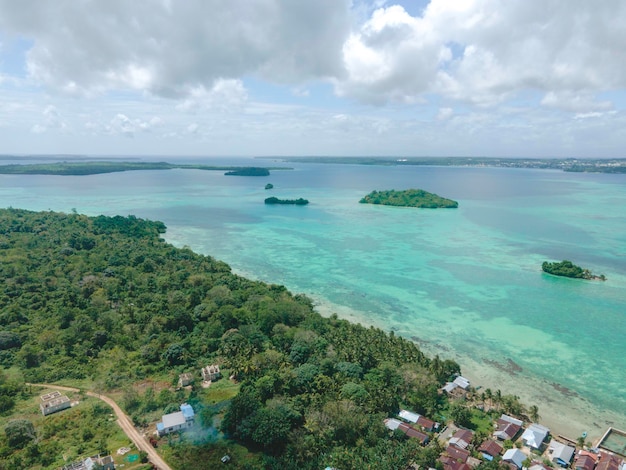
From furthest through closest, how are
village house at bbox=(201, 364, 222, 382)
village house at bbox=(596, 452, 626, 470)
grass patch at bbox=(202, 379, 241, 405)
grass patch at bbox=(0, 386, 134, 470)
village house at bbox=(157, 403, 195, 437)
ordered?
village house at bbox=(201, 364, 222, 382)
grass patch at bbox=(202, 379, 241, 405)
village house at bbox=(157, 403, 195, 437)
grass patch at bbox=(0, 386, 134, 470)
village house at bbox=(596, 452, 626, 470)

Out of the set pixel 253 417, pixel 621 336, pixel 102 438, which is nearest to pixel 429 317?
pixel 621 336

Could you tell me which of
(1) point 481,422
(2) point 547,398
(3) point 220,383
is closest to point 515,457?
(1) point 481,422

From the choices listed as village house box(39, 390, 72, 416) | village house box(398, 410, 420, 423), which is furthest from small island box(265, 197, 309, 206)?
village house box(398, 410, 420, 423)

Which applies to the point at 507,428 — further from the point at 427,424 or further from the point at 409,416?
the point at 409,416

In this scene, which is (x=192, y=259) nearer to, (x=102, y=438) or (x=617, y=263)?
(x=102, y=438)

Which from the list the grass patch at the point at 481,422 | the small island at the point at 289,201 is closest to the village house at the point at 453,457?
the grass patch at the point at 481,422

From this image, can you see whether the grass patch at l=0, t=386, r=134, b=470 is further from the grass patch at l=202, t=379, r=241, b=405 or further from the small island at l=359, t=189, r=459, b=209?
the small island at l=359, t=189, r=459, b=209
